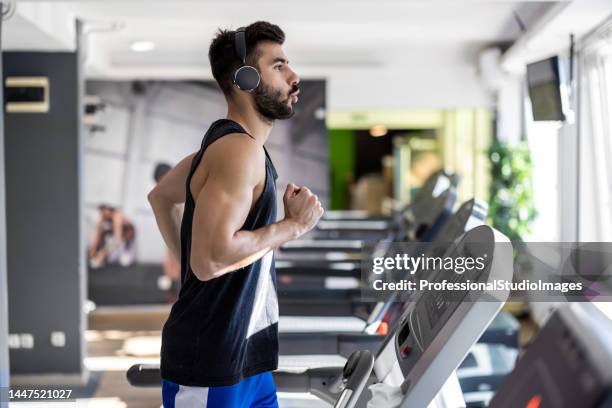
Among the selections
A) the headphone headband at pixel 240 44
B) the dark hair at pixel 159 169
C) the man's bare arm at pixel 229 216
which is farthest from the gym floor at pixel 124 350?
the dark hair at pixel 159 169

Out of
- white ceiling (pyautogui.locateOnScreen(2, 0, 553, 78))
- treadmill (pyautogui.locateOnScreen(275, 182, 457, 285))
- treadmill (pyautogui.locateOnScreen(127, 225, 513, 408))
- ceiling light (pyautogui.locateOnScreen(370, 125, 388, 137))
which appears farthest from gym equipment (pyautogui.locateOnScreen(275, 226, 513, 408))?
ceiling light (pyautogui.locateOnScreen(370, 125, 388, 137))

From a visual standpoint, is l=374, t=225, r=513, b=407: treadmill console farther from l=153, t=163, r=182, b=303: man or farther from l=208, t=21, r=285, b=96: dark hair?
l=153, t=163, r=182, b=303: man

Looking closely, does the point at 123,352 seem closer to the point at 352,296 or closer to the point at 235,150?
the point at 352,296

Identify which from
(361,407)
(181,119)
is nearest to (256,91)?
(361,407)

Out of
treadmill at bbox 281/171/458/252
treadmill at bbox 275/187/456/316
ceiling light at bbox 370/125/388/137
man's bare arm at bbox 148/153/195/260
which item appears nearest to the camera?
man's bare arm at bbox 148/153/195/260

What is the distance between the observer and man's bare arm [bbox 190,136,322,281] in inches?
57.6

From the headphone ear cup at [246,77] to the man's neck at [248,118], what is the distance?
0.15ft

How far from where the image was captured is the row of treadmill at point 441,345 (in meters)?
0.85

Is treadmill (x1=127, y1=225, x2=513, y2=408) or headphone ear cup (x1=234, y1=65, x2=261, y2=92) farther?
headphone ear cup (x1=234, y1=65, x2=261, y2=92)

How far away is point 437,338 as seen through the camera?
4.22 ft

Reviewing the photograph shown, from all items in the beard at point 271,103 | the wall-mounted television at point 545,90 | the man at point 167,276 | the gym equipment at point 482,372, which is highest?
the wall-mounted television at point 545,90

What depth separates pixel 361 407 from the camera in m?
1.59

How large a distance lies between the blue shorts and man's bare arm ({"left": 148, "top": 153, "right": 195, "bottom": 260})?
36 cm

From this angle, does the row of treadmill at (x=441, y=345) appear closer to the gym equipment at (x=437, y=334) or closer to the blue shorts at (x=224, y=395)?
the gym equipment at (x=437, y=334)
